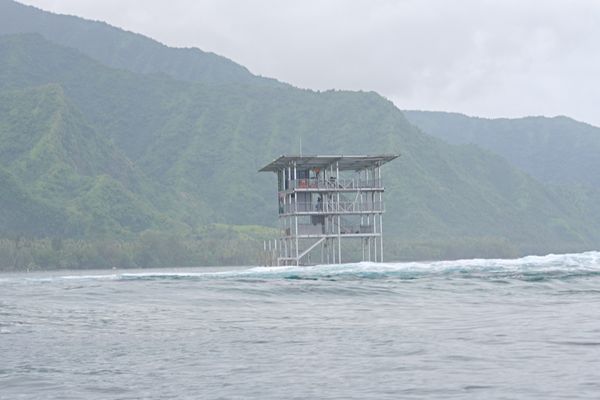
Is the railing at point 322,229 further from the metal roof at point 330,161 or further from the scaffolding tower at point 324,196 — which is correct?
the metal roof at point 330,161

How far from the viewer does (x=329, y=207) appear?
72.6 metres

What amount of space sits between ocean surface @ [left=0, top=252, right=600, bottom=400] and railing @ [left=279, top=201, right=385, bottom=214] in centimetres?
A: 2840

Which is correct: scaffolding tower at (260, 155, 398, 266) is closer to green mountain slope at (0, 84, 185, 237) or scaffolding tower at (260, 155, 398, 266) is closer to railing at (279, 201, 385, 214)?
railing at (279, 201, 385, 214)

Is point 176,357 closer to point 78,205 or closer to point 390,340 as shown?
point 390,340

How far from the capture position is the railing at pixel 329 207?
70.8 meters

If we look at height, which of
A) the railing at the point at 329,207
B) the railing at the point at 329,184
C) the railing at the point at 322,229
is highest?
the railing at the point at 329,184

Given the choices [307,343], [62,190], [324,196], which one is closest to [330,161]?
[324,196]

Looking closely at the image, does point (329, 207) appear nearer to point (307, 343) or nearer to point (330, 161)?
point (330, 161)

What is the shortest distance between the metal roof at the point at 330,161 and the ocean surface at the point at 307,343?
26007mm

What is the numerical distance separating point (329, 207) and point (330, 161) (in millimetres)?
3916

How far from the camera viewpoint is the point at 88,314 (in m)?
31.2

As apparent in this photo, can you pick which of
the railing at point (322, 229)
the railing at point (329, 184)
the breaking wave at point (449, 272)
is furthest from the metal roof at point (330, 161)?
the breaking wave at point (449, 272)

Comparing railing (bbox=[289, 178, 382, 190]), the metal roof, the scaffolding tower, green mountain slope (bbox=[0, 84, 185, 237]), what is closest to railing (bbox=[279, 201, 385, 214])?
the scaffolding tower

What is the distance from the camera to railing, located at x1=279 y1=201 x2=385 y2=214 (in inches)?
2788
